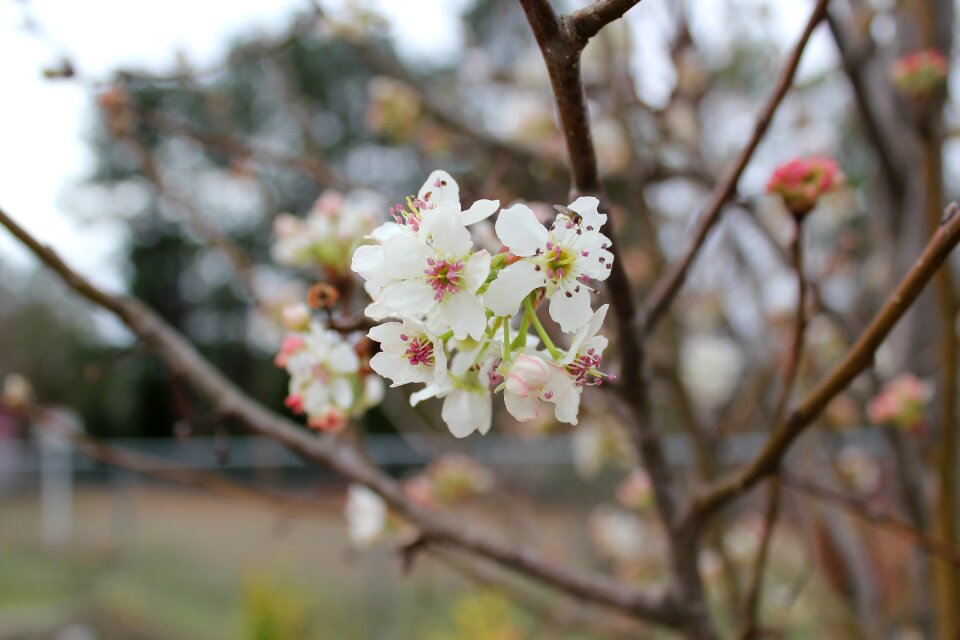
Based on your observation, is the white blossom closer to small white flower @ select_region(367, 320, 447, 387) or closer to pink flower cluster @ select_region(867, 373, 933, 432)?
small white flower @ select_region(367, 320, 447, 387)

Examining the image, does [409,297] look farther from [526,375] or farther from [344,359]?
[344,359]

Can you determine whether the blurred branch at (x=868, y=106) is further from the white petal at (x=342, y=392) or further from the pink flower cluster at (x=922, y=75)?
the white petal at (x=342, y=392)

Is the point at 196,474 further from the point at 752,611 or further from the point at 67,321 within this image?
the point at 67,321

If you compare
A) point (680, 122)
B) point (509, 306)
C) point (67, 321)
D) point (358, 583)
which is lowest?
point (358, 583)

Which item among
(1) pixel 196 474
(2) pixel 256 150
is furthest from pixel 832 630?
(2) pixel 256 150

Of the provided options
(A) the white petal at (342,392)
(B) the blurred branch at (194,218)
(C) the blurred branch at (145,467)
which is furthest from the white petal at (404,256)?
(B) the blurred branch at (194,218)
